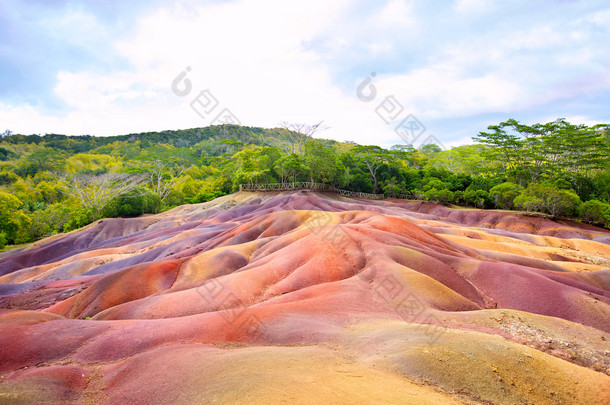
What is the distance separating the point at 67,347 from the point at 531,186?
4780 cm

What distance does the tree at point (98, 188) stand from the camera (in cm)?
4691

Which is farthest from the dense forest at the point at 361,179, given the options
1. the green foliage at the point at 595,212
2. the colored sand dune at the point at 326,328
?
the colored sand dune at the point at 326,328

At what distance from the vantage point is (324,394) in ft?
15.7

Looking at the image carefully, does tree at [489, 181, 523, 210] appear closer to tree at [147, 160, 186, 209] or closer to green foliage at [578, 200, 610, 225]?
green foliage at [578, 200, 610, 225]

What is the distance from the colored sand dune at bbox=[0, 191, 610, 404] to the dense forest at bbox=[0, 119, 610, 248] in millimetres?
26076

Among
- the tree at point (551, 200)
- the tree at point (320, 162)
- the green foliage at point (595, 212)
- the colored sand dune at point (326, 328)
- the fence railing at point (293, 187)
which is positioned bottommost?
the green foliage at point (595, 212)

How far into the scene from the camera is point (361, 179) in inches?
2456

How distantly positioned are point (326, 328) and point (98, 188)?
5601 cm

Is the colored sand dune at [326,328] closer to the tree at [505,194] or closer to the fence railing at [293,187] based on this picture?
the tree at [505,194]

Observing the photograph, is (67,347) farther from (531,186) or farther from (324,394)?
(531,186)

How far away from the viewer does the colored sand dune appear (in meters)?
5.83

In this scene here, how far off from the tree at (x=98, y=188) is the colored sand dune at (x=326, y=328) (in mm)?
28834

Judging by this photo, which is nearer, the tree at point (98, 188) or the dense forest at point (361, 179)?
the dense forest at point (361, 179)

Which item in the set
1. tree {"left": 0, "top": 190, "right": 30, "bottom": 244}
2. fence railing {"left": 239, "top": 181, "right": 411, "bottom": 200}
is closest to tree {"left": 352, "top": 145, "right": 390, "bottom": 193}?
fence railing {"left": 239, "top": 181, "right": 411, "bottom": 200}
